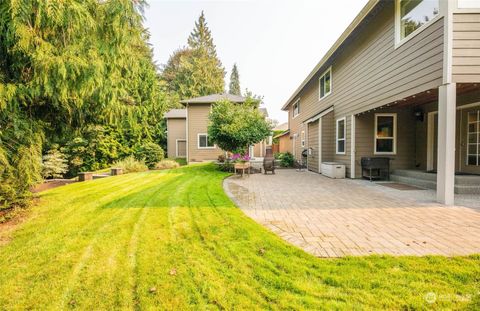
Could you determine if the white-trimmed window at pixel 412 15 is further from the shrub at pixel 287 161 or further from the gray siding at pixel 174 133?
the gray siding at pixel 174 133

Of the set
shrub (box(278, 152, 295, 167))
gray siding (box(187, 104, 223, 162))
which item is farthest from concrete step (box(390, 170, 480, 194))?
gray siding (box(187, 104, 223, 162))

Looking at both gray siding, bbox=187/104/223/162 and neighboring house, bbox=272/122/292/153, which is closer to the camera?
gray siding, bbox=187/104/223/162

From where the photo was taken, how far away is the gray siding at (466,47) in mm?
4676

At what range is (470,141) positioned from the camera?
668 centimetres

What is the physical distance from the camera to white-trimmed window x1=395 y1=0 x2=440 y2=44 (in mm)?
5246

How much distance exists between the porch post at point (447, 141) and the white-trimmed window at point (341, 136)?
4.71 metres

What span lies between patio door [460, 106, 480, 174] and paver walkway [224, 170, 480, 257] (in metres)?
1.97

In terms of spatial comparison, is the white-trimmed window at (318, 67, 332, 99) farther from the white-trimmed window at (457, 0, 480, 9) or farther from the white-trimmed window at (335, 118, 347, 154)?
the white-trimmed window at (457, 0, 480, 9)

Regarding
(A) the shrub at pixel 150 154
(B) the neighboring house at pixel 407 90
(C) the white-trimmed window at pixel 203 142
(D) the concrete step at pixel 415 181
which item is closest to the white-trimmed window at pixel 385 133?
(B) the neighboring house at pixel 407 90

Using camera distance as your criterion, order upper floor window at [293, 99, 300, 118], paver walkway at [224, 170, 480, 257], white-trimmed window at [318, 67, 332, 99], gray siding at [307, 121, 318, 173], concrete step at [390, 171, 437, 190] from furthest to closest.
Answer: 1. upper floor window at [293, 99, 300, 118]
2. gray siding at [307, 121, 318, 173]
3. white-trimmed window at [318, 67, 332, 99]
4. concrete step at [390, 171, 437, 190]
5. paver walkway at [224, 170, 480, 257]

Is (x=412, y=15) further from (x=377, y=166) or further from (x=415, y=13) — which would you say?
(x=377, y=166)

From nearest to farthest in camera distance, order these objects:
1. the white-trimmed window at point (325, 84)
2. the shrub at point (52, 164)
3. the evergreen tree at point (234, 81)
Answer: the shrub at point (52, 164) → the white-trimmed window at point (325, 84) → the evergreen tree at point (234, 81)

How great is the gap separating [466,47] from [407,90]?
53.7 inches

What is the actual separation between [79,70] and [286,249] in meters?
4.10
